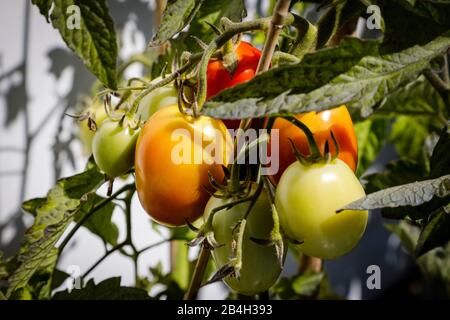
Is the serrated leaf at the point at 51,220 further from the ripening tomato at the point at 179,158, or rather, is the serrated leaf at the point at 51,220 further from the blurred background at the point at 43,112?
the blurred background at the point at 43,112

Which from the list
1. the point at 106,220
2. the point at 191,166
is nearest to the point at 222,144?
the point at 191,166

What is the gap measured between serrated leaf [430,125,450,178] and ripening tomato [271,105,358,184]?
0.06m

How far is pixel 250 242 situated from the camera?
34cm

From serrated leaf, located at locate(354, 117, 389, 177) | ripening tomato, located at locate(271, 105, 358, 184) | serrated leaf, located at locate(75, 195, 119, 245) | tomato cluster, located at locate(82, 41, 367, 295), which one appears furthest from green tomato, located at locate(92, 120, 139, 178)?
serrated leaf, located at locate(354, 117, 389, 177)

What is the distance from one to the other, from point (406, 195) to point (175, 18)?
0.56ft

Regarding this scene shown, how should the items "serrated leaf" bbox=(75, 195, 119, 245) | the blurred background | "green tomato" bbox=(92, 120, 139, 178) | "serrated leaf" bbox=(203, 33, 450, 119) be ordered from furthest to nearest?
the blurred background, "serrated leaf" bbox=(75, 195, 119, 245), "green tomato" bbox=(92, 120, 139, 178), "serrated leaf" bbox=(203, 33, 450, 119)

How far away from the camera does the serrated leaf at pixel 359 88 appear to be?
0.28 meters

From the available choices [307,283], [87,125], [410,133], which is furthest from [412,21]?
[410,133]

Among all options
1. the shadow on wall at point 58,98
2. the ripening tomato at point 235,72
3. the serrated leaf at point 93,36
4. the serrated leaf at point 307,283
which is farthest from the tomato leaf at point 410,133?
the serrated leaf at point 93,36

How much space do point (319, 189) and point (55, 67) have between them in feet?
2.10

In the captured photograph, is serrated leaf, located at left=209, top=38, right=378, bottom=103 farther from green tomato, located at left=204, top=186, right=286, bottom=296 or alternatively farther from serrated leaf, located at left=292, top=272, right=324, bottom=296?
serrated leaf, located at left=292, top=272, right=324, bottom=296

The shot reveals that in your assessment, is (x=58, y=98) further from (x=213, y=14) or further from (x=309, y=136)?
(x=309, y=136)

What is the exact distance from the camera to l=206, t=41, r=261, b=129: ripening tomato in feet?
1.31
